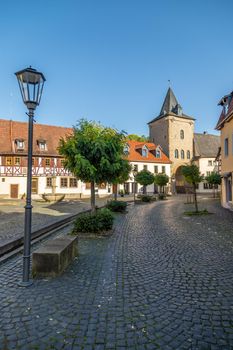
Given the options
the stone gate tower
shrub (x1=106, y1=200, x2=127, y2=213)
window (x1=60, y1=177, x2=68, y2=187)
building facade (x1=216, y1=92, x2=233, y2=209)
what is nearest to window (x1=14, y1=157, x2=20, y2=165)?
window (x1=60, y1=177, x2=68, y2=187)

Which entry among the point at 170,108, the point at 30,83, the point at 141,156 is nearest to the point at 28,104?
the point at 30,83

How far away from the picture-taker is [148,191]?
4228cm

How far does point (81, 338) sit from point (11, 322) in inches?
42.6

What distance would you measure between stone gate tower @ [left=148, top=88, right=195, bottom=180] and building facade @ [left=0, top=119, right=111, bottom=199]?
58.9 ft

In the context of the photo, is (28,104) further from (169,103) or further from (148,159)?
(169,103)

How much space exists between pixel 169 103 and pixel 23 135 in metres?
30.3

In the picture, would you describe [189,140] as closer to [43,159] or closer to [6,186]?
[43,159]

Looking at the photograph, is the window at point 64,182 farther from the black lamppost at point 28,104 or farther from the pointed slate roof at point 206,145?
the black lamppost at point 28,104

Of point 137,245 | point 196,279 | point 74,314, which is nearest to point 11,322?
point 74,314

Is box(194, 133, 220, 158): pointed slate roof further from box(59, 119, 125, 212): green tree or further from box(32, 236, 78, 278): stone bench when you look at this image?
box(32, 236, 78, 278): stone bench

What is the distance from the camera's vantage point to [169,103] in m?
49.2

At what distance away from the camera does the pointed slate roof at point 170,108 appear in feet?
157

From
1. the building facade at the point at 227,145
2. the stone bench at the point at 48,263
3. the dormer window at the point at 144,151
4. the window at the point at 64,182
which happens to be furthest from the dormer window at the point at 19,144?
the stone bench at the point at 48,263

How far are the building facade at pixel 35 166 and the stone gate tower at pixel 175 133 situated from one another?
1795 centimetres
